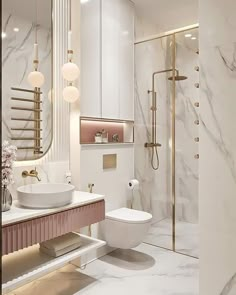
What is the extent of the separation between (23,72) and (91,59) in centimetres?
72

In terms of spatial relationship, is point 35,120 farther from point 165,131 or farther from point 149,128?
point 165,131

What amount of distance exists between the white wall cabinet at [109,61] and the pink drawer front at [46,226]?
3.31 ft

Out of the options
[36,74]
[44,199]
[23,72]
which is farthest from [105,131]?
[44,199]

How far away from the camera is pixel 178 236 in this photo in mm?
3369

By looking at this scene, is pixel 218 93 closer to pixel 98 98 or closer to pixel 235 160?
pixel 235 160

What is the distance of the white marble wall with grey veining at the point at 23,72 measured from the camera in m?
2.17

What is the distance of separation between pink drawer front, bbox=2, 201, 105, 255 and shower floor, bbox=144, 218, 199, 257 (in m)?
1.30

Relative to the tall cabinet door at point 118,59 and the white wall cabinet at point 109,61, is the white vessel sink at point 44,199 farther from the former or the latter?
the tall cabinet door at point 118,59

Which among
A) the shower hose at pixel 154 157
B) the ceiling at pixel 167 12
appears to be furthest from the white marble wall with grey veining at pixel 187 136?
the ceiling at pixel 167 12

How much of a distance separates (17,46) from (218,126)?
174 cm

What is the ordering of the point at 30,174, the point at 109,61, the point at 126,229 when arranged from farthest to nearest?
the point at 109,61 → the point at 126,229 → the point at 30,174

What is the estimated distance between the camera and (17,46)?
226 cm

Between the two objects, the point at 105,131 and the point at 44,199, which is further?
the point at 105,131

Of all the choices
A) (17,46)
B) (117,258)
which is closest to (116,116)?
(17,46)
